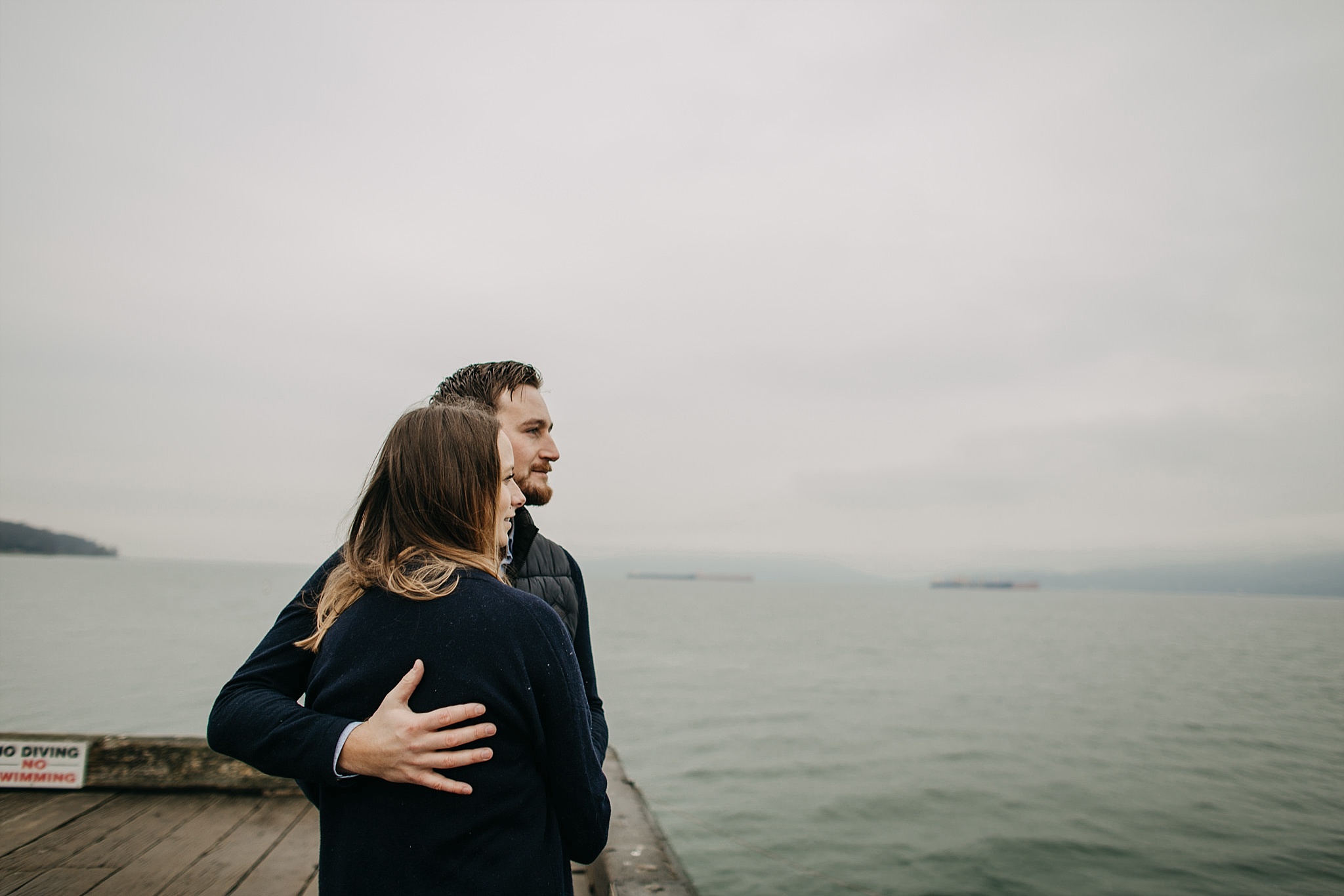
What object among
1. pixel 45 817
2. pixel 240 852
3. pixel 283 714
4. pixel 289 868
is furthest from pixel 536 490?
pixel 45 817

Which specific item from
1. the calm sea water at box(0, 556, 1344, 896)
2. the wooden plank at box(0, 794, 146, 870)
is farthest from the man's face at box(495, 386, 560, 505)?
the calm sea water at box(0, 556, 1344, 896)

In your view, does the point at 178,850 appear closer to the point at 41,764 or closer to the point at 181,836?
the point at 181,836

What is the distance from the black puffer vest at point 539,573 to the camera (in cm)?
219

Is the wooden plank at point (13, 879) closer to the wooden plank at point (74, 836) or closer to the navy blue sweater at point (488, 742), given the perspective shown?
the wooden plank at point (74, 836)

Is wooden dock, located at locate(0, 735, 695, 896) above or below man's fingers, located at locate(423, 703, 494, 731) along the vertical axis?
below

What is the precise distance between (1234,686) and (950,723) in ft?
50.7

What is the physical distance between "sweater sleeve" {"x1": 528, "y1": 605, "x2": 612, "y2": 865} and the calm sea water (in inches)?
281

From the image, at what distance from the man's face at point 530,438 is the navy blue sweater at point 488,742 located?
44.4 inches

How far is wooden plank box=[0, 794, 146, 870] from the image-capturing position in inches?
107

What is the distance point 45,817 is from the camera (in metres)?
3.16

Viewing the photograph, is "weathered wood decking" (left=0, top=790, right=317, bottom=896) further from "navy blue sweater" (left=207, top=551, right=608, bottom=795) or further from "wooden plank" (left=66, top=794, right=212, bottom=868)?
"navy blue sweater" (left=207, top=551, right=608, bottom=795)

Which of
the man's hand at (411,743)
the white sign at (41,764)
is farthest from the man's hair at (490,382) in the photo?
the white sign at (41,764)

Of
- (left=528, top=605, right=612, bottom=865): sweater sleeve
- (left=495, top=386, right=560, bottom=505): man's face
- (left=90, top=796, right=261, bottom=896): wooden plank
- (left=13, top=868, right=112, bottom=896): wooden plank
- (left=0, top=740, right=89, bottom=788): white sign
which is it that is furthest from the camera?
(left=0, top=740, right=89, bottom=788): white sign

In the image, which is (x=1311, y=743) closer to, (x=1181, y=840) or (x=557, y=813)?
(x=1181, y=840)
